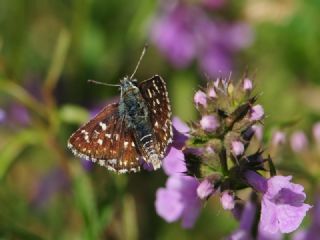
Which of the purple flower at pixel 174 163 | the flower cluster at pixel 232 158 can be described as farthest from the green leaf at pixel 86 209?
the flower cluster at pixel 232 158

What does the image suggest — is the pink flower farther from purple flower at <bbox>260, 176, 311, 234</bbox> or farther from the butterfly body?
the butterfly body

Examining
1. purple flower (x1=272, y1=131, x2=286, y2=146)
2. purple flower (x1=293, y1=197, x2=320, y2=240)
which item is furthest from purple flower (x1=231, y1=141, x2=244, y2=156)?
purple flower (x1=293, y1=197, x2=320, y2=240)

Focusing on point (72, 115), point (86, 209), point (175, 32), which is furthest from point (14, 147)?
point (175, 32)

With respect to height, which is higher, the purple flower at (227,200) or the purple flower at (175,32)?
the purple flower at (227,200)

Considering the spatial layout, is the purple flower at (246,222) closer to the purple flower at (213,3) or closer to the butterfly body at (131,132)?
the butterfly body at (131,132)

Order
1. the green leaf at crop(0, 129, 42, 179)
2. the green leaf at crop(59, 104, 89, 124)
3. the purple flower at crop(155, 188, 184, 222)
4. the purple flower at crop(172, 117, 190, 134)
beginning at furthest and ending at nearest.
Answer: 1. the green leaf at crop(59, 104, 89, 124)
2. the green leaf at crop(0, 129, 42, 179)
3. the purple flower at crop(155, 188, 184, 222)
4. the purple flower at crop(172, 117, 190, 134)

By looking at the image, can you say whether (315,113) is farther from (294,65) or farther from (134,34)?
(134,34)
